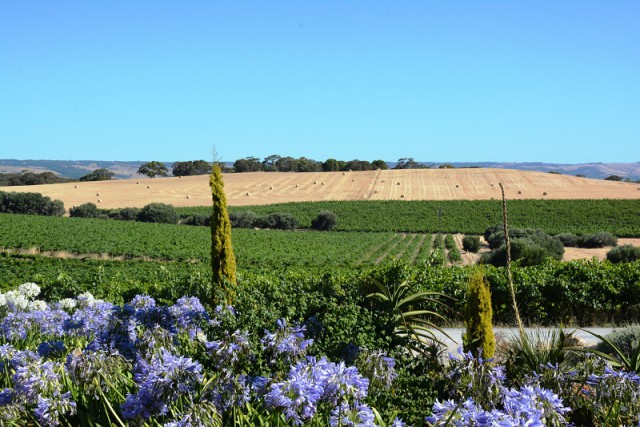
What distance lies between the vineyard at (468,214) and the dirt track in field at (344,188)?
4940 millimetres

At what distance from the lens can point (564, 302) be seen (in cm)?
1545

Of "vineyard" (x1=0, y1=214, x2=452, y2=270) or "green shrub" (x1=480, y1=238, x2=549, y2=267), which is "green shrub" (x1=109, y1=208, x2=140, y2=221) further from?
"green shrub" (x1=480, y1=238, x2=549, y2=267)

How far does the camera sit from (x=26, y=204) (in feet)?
209

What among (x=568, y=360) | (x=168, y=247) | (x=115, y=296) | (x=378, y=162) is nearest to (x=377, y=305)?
(x=568, y=360)

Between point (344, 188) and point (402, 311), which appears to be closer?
point (402, 311)

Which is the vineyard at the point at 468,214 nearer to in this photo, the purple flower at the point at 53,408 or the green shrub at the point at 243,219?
the green shrub at the point at 243,219

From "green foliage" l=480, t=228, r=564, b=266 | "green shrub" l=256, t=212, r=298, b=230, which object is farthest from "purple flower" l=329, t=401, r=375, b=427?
"green shrub" l=256, t=212, r=298, b=230

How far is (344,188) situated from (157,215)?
31056 millimetres

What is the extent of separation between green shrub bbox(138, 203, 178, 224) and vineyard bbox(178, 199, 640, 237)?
5.22 m

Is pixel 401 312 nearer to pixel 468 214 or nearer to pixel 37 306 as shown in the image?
pixel 37 306

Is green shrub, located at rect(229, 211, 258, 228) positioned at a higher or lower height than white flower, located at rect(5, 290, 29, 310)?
lower

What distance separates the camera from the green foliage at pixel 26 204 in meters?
63.7

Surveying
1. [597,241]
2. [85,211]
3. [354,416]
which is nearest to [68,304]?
[354,416]

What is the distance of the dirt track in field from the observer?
76562mm
